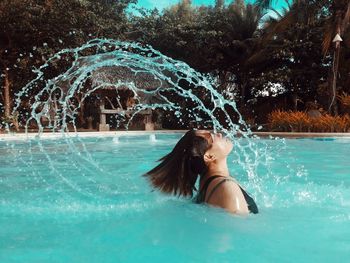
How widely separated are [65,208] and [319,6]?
1673 cm

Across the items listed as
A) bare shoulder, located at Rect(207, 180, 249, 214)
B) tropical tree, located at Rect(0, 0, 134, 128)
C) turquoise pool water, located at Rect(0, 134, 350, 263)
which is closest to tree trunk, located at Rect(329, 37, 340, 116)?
tropical tree, located at Rect(0, 0, 134, 128)

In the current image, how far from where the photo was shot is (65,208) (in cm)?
402

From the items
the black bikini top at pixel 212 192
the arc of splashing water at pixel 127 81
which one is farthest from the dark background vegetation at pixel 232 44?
the black bikini top at pixel 212 192

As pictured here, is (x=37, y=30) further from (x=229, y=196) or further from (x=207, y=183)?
(x=229, y=196)

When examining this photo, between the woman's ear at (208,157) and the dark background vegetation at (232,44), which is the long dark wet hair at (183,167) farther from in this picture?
the dark background vegetation at (232,44)

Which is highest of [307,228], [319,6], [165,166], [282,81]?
[319,6]

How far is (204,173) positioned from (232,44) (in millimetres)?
22440

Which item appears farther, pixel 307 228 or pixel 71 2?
pixel 71 2

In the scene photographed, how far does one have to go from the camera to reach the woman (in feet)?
9.47

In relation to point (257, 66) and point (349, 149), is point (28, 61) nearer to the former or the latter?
point (257, 66)

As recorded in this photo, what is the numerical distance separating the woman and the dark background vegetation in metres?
15.9

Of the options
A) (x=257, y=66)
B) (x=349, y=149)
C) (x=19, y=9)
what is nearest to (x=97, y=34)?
(x=19, y=9)

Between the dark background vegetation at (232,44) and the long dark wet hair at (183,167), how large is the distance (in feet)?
52.3

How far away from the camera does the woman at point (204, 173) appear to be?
114 inches
